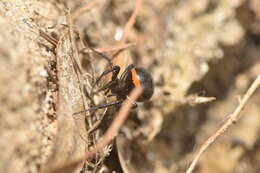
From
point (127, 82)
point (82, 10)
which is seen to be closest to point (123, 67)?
point (127, 82)

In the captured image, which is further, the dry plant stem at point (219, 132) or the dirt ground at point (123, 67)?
the dry plant stem at point (219, 132)

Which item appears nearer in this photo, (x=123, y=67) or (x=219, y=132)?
(x=219, y=132)

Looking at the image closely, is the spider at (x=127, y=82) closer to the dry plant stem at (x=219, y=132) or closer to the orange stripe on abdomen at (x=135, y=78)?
the orange stripe on abdomen at (x=135, y=78)

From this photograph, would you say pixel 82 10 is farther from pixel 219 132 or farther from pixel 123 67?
pixel 219 132

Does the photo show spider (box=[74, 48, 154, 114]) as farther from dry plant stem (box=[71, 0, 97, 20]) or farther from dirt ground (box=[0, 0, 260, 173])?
dry plant stem (box=[71, 0, 97, 20])

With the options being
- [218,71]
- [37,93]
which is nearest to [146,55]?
[218,71]

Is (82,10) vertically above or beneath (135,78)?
above

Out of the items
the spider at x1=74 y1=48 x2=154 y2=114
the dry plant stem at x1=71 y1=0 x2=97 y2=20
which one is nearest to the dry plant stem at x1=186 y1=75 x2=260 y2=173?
the spider at x1=74 y1=48 x2=154 y2=114

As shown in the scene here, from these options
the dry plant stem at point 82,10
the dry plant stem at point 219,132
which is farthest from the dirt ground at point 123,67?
the dry plant stem at point 219,132
